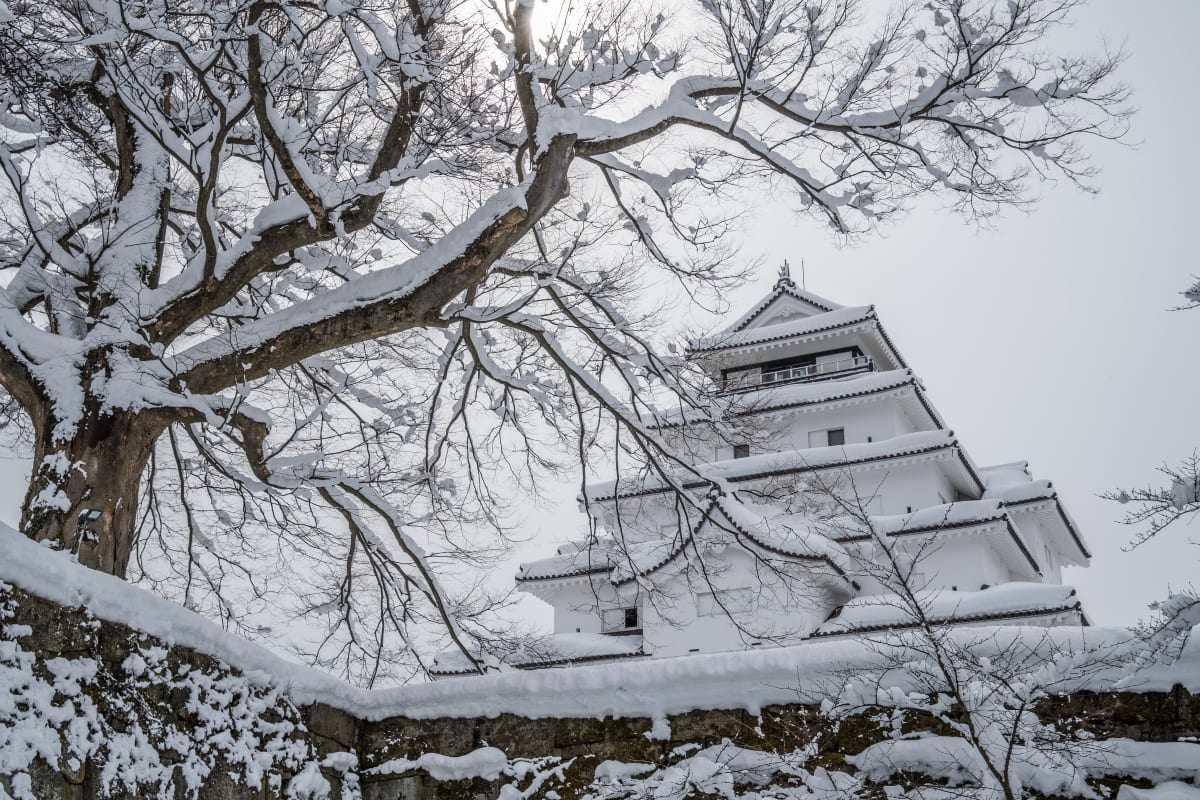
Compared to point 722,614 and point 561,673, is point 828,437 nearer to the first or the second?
point 722,614

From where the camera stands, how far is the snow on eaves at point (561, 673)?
507 cm

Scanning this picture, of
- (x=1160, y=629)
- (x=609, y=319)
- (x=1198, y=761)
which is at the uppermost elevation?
(x=609, y=319)

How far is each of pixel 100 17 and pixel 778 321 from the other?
74.8 ft

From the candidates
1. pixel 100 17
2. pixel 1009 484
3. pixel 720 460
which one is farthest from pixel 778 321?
pixel 100 17

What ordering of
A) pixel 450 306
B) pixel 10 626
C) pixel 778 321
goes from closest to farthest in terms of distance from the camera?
pixel 10 626
pixel 450 306
pixel 778 321

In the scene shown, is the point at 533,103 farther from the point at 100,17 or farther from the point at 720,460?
the point at 720,460

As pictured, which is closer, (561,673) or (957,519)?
(561,673)

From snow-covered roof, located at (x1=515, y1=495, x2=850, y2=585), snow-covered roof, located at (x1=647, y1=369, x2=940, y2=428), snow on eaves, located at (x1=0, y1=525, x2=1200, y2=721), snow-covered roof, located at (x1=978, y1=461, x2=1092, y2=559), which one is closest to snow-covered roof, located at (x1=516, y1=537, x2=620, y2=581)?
snow-covered roof, located at (x1=515, y1=495, x2=850, y2=585)

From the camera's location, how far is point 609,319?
29.2 ft

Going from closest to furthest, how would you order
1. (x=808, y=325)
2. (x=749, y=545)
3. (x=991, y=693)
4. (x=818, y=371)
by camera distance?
(x=991, y=693) < (x=749, y=545) < (x=808, y=325) < (x=818, y=371)

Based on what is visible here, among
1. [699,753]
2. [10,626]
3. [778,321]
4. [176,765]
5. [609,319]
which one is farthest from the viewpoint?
[778,321]

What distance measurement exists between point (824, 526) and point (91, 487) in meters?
12.1

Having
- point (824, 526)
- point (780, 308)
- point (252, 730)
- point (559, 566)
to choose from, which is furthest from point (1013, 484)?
point (252, 730)

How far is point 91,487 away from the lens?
6.57 metres
